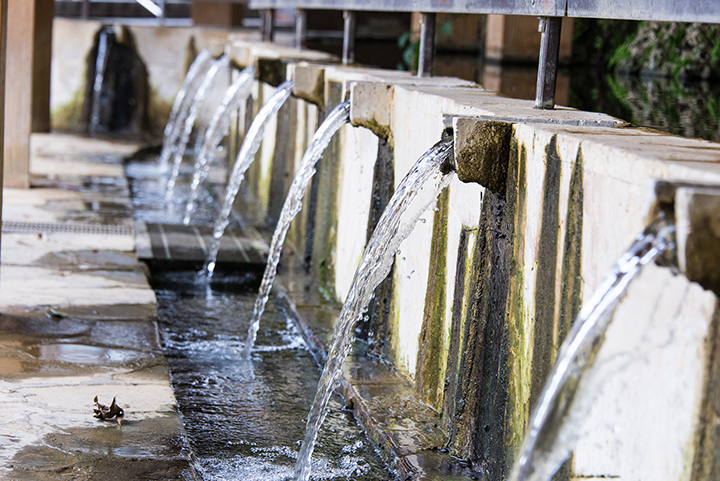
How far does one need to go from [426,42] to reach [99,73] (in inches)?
316

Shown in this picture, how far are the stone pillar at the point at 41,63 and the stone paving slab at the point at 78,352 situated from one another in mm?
1206

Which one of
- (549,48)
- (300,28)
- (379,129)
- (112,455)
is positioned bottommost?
(112,455)

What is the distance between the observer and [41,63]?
28.3 feet

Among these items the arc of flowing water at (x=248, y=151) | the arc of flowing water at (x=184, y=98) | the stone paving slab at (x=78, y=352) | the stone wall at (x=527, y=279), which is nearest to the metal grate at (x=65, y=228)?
the stone paving slab at (x=78, y=352)

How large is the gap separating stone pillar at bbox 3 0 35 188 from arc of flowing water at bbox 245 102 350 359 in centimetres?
323

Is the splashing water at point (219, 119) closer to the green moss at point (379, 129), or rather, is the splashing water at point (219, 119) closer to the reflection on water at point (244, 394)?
the reflection on water at point (244, 394)

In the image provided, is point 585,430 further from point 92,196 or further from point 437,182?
point 92,196

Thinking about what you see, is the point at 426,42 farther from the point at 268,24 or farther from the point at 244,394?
the point at 268,24

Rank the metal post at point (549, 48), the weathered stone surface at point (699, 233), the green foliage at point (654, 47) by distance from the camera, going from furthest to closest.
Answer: the green foliage at point (654, 47)
the metal post at point (549, 48)
the weathered stone surface at point (699, 233)

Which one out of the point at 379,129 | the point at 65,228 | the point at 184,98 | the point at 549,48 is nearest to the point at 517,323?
the point at 549,48

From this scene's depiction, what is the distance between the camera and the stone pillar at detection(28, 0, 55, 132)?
8.27 meters

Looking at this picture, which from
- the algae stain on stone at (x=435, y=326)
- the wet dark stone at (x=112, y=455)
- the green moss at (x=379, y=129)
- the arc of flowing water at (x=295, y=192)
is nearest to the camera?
the wet dark stone at (x=112, y=455)

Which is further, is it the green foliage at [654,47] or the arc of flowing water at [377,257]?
the green foliage at [654,47]

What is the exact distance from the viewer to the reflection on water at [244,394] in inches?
142
